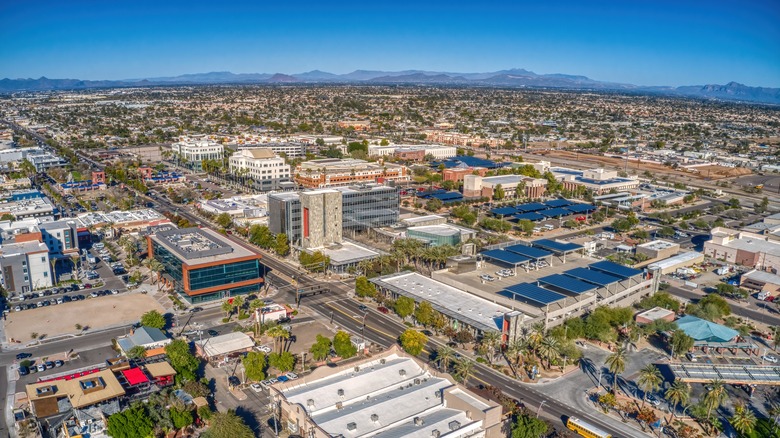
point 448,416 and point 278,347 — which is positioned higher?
point 448,416

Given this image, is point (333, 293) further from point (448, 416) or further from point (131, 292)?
point (448, 416)

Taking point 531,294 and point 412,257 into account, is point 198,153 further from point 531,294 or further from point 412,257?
point 531,294

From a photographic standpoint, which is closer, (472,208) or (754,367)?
(754,367)

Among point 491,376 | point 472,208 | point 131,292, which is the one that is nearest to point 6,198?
point 131,292

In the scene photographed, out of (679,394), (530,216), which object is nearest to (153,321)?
(679,394)

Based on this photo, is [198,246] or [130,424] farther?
[198,246]

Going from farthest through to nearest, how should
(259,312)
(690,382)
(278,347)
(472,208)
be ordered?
1. (472,208)
2. (259,312)
3. (278,347)
4. (690,382)
